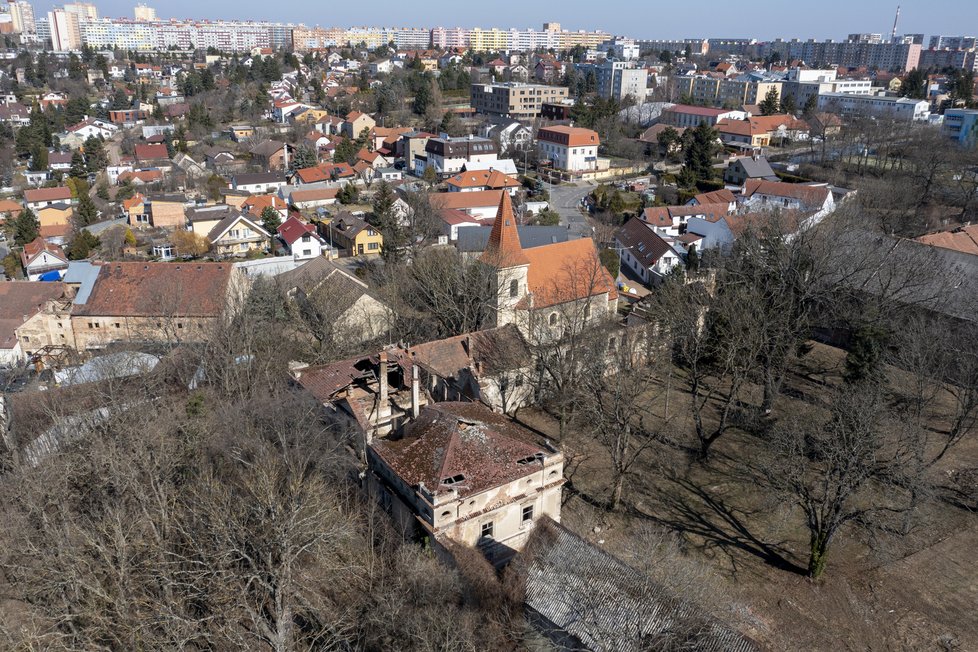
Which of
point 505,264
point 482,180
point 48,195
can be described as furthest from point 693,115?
point 48,195

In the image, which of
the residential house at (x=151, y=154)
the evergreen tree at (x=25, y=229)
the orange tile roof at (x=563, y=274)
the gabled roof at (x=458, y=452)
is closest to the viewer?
the gabled roof at (x=458, y=452)

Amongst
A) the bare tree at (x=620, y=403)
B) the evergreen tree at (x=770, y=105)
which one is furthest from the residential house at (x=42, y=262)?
the evergreen tree at (x=770, y=105)

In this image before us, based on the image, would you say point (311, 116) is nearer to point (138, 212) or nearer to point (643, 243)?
point (138, 212)

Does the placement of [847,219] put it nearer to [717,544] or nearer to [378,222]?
[717,544]

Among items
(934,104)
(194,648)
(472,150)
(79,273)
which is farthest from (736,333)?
(934,104)

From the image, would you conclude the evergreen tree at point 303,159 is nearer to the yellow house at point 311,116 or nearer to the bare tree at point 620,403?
the yellow house at point 311,116
